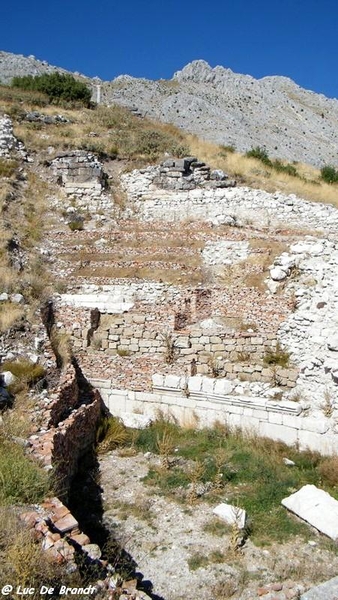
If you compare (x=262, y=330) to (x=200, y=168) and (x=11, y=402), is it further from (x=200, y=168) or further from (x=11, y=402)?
(x=200, y=168)

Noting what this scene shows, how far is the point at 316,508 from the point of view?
777 cm

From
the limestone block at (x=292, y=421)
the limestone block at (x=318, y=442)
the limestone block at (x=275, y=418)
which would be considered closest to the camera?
the limestone block at (x=318, y=442)

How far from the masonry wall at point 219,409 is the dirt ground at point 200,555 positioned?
2.74 m

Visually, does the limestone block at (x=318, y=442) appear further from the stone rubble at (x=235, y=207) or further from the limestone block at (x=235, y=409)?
the stone rubble at (x=235, y=207)

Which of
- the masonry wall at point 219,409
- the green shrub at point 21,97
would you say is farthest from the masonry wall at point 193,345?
the green shrub at point 21,97

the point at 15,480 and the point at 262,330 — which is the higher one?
the point at 262,330

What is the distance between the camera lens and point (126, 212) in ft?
68.4

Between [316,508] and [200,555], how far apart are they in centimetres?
217

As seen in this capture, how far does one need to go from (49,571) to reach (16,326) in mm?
7379

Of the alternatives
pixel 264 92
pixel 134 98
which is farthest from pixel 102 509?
pixel 264 92

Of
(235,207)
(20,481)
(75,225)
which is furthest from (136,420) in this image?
(235,207)

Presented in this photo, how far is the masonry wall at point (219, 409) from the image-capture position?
9.99 meters

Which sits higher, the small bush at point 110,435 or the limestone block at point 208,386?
the limestone block at point 208,386

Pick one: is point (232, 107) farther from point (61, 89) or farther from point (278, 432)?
point (278, 432)
